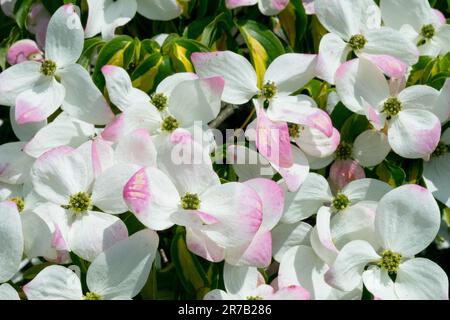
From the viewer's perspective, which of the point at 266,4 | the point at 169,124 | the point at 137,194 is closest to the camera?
the point at 137,194

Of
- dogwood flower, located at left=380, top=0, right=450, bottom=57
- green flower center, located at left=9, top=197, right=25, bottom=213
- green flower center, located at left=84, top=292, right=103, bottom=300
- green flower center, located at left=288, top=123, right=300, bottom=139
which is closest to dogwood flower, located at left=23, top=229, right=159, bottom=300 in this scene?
green flower center, located at left=84, top=292, right=103, bottom=300

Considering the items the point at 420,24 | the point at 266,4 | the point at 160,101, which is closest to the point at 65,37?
the point at 160,101

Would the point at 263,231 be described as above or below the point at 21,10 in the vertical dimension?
below

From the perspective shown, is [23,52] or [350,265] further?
[23,52]

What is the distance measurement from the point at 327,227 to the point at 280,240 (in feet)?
0.20

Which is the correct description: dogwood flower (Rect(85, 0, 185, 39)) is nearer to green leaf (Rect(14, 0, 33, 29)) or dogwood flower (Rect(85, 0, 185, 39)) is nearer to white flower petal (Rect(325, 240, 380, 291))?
green leaf (Rect(14, 0, 33, 29))

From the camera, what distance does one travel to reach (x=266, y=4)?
105cm

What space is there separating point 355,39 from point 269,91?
0.46ft

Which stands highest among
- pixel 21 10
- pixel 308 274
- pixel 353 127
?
pixel 21 10

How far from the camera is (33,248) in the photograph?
2.97 ft

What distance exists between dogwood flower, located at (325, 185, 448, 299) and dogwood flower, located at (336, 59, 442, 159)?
3.3 inches

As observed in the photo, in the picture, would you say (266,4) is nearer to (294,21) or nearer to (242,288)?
(294,21)

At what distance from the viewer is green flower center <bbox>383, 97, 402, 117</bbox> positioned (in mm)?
975

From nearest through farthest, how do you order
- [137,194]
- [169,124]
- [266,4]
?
[137,194] → [169,124] → [266,4]
